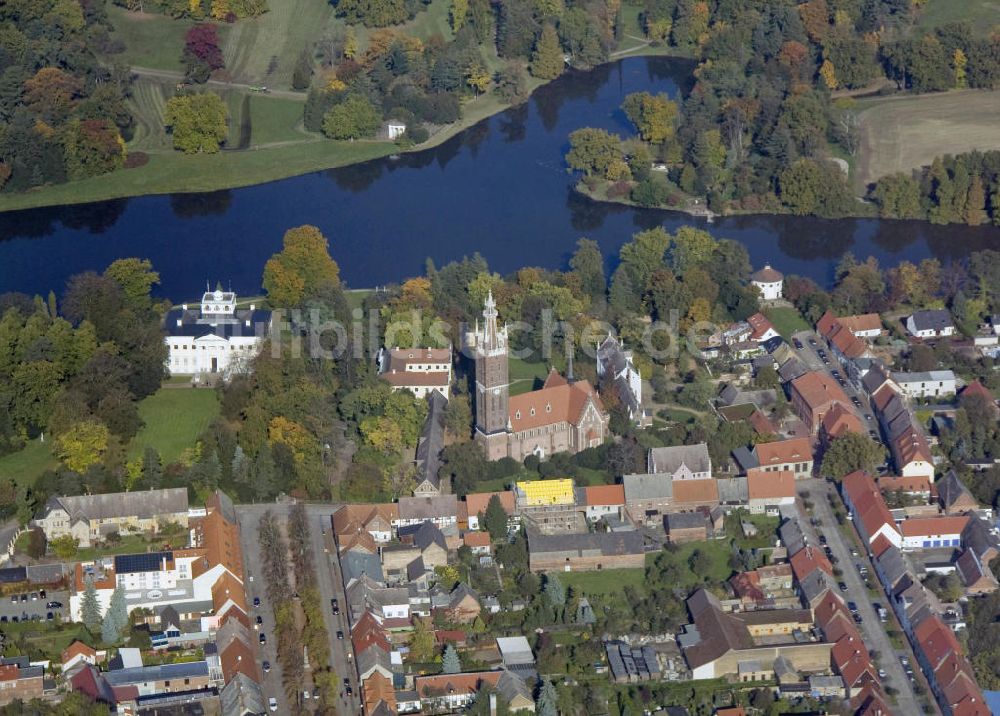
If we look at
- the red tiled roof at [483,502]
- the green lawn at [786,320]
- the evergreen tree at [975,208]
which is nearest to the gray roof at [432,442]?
the red tiled roof at [483,502]

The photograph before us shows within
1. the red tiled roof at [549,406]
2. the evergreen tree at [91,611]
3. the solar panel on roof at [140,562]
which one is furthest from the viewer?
the red tiled roof at [549,406]

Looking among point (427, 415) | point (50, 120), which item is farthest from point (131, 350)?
point (50, 120)

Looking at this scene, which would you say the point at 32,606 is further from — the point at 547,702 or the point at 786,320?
the point at 786,320

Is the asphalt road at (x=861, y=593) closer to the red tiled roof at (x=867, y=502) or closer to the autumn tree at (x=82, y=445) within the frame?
the red tiled roof at (x=867, y=502)

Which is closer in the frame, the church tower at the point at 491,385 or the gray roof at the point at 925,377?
the church tower at the point at 491,385

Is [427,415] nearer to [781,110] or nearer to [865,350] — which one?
[865,350]

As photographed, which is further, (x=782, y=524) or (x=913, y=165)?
(x=913, y=165)

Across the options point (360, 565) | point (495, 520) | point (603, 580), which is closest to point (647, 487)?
point (603, 580)

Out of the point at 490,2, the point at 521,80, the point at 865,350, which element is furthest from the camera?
the point at 490,2
